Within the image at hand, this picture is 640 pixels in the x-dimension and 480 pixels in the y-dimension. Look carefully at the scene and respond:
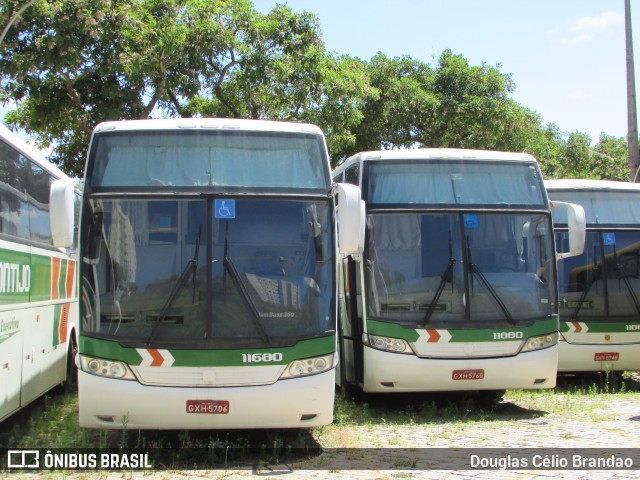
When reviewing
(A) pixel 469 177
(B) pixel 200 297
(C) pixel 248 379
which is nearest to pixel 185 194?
(B) pixel 200 297

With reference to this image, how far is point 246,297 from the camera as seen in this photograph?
7516 millimetres

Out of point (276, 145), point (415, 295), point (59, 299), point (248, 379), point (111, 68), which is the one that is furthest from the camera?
point (111, 68)

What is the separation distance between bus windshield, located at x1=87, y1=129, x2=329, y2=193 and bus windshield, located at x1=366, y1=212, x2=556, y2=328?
2520 mm

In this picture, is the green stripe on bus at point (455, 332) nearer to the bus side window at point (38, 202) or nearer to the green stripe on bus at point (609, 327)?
the green stripe on bus at point (609, 327)

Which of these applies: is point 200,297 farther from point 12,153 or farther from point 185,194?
point 12,153

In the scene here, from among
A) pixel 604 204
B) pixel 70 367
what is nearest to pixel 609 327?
pixel 604 204

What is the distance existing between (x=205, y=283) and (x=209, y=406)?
1.11 m

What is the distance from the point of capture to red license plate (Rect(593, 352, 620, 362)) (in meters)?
12.8

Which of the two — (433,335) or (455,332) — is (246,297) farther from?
(455,332)

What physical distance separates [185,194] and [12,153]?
2381 millimetres

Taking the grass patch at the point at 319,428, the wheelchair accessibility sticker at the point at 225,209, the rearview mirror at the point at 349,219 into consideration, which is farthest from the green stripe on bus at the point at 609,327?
the wheelchair accessibility sticker at the point at 225,209

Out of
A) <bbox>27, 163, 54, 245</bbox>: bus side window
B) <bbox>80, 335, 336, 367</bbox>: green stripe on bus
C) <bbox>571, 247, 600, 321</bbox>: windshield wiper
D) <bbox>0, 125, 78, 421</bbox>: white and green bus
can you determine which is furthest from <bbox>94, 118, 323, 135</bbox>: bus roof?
<bbox>571, 247, 600, 321</bbox>: windshield wiper

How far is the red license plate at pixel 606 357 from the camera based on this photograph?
12.8 m

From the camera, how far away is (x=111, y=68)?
1858cm
